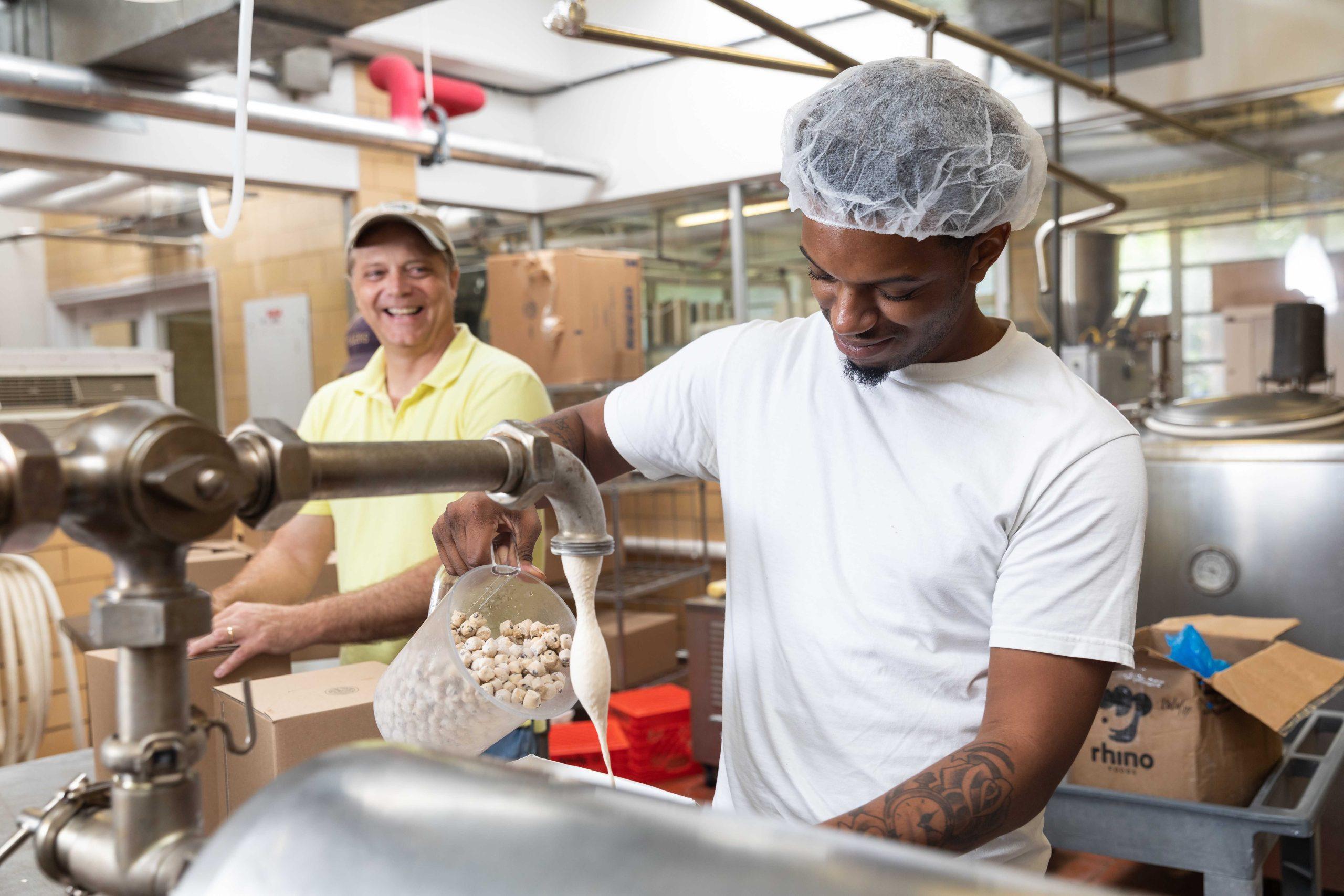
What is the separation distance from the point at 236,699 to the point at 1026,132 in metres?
1.01

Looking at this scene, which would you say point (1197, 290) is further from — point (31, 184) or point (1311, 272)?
point (31, 184)

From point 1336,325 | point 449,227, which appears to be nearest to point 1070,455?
point 1336,325

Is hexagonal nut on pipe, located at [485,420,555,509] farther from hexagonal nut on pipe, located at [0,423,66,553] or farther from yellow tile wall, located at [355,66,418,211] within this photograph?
yellow tile wall, located at [355,66,418,211]

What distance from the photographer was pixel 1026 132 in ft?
3.77

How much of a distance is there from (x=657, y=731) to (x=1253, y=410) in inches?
77.4

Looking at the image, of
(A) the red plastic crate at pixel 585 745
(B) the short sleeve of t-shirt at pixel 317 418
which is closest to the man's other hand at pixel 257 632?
(B) the short sleeve of t-shirt at pixel 317 418

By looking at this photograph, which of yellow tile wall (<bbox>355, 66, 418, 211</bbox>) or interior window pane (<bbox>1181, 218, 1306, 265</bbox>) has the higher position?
yellow tile wall (<bbox>355, 66, 418, 211</bbox>)

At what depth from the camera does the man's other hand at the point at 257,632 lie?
1.29 m

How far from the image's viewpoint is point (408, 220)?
6.47ft

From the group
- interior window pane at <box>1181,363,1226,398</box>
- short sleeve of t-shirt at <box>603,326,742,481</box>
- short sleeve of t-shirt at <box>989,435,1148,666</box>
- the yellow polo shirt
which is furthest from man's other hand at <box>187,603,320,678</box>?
interior window pane at <box>1181,363,1226,398</box>

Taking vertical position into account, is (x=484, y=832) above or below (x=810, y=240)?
below

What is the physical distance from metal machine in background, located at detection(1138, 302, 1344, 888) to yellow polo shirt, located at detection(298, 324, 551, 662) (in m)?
1.70

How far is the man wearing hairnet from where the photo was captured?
3.26 ft

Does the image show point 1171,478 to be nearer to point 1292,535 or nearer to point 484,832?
point 1292,535
